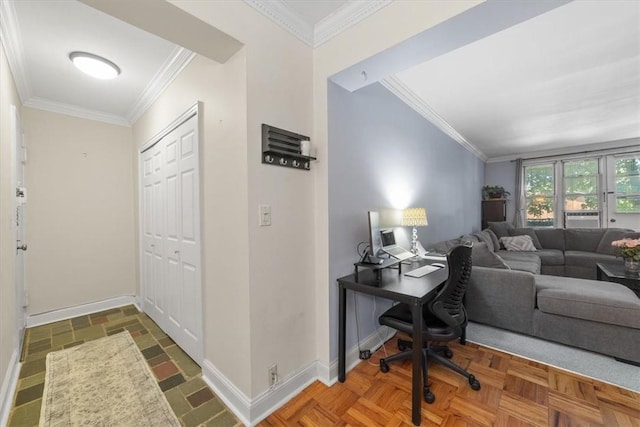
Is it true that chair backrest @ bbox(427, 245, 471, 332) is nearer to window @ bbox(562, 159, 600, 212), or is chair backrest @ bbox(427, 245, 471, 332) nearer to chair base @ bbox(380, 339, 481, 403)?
chair base @ bbox(380, 339, 481, 403)

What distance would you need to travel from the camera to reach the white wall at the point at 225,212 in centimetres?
159

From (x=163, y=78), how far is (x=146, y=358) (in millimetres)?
2555

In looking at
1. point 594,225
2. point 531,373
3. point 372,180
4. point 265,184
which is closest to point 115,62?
point 265,184

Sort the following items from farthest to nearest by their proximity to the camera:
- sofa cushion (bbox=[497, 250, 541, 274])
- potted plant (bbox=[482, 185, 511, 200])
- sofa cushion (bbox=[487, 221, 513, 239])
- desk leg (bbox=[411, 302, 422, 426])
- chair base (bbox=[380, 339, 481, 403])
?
potted plant (bbox=[482, 185, 511, 200]) < sofa cushion (bbox=[487, 221, 513, 239]) < sofa cushion (bbox=[497, 250, 541, 274]) < chair base (bbox=[380, 339, 481, 403]) < desk leg (bbox=[411, 302, 422, 426])

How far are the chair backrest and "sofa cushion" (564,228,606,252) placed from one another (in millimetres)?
4842

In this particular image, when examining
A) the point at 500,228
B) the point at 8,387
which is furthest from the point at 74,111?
the point at 500,228

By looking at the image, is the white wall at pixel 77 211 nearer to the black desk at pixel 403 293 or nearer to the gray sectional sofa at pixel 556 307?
the black desk at pixel 403 293

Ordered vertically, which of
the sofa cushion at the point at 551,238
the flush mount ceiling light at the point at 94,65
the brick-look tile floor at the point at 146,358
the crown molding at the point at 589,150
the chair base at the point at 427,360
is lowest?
the brick-look tile floor at the point at 146,358

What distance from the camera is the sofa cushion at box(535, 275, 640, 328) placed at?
6.56ft

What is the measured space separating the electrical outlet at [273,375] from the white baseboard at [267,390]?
0.11 feet

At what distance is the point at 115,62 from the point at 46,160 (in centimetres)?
173

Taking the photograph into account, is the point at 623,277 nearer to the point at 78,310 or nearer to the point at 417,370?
the point at 417,370

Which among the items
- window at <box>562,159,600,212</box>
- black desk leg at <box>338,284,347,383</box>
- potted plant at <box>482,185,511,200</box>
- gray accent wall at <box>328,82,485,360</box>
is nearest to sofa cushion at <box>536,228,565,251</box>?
window at <box>562,159,600,212</box>

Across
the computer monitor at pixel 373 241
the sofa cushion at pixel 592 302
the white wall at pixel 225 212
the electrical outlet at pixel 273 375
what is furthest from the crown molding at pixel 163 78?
the sofa cushion at pixel 592 302
